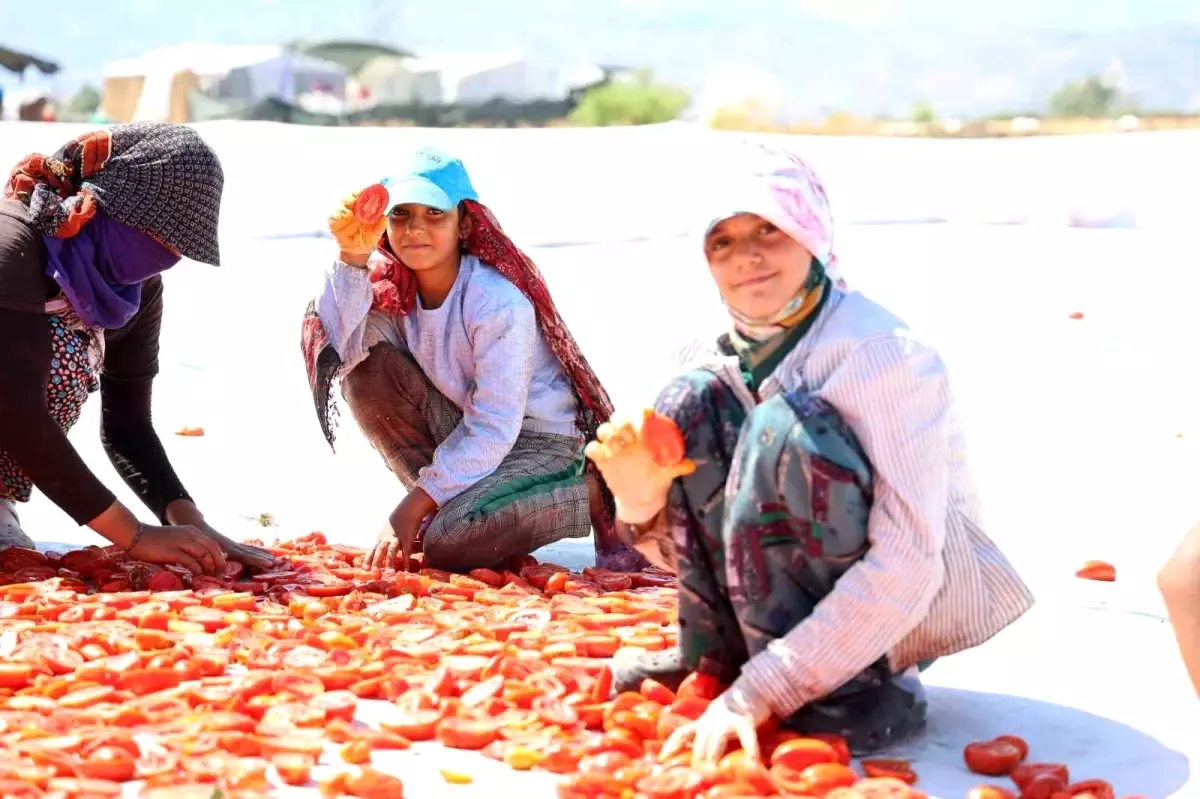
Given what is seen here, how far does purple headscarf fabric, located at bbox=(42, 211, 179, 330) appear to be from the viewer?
351 centimetres

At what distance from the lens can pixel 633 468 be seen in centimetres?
239

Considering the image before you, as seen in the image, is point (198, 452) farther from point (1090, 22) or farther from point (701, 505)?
point (1090, 22)

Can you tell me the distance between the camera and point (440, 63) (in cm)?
3894

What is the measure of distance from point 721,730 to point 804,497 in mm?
378

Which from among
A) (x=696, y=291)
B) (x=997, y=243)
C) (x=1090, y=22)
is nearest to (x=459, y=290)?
(x=696, y=291)

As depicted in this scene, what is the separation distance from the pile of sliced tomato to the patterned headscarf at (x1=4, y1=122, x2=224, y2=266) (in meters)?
0.82

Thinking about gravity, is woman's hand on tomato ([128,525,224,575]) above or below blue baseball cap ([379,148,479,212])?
below

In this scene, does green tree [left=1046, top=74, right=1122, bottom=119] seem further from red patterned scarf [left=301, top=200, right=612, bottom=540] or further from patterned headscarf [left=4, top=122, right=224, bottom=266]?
patterned headscarf [left=4, top=122, right=224, bottom=266]

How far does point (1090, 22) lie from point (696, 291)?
109 meters

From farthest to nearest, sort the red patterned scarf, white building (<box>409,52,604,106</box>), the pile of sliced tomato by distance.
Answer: white building (<box>409,52,604,106</box>) < the red patterned scarf < the pile of sliced tomato

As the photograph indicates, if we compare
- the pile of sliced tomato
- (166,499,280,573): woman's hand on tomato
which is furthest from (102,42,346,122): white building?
the pile of sliced tomato

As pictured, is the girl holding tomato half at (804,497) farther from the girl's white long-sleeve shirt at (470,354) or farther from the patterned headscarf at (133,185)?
the patterned headscarf at (133,185)

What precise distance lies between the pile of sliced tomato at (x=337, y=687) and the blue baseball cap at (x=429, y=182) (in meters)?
0.96

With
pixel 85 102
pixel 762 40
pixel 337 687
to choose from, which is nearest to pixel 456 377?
pixel 337 687
